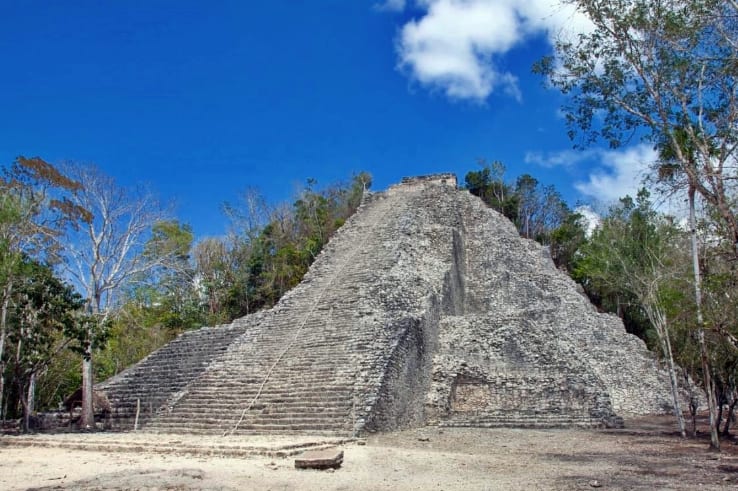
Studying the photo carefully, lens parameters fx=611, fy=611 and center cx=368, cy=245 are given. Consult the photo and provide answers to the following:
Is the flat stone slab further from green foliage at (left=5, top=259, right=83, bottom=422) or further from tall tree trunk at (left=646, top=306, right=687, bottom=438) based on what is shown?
tall tree trunk at (left=646, top=306, right=687, bottom=438)

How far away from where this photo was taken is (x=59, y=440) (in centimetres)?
1067

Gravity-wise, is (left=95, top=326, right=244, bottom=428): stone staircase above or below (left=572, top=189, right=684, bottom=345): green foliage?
below

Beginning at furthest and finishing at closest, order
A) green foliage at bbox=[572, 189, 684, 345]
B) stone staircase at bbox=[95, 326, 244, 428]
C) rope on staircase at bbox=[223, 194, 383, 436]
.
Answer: stone staircase at bbox=[95, 326, 244, 428] < green foliage at bbox=[572, 189, 684, 345] < rope on staircase at bbox=[223, 194, 383, 436]

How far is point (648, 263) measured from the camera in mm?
15156

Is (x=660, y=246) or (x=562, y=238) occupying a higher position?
(x=562, y=238)

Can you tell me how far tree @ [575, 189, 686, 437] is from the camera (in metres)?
13.1

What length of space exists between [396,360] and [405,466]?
5.47 meters

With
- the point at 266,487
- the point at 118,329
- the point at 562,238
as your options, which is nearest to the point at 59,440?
the point at 266,487

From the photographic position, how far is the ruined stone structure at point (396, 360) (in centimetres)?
1294

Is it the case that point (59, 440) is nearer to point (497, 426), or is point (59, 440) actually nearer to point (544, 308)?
point (497, 426)

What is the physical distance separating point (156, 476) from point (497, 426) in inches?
372

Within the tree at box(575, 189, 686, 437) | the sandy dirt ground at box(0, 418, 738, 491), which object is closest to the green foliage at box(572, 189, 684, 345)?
the tree at box(575, 189, 686, 437)

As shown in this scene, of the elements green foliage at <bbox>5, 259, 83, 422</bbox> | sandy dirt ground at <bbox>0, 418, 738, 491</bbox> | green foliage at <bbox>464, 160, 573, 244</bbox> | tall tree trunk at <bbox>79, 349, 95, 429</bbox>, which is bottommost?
sandy dirt ground at <bbox>0, 418, 738, 491</bbox>

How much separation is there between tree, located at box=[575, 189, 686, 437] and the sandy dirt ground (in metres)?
2.49
